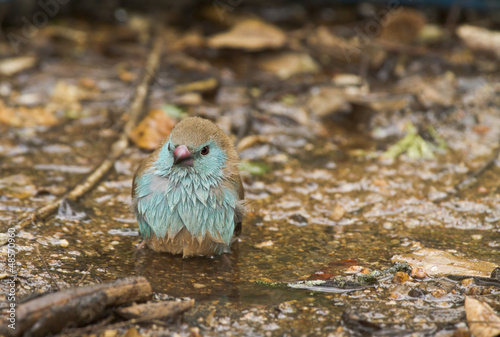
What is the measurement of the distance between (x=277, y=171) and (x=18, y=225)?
200 centimetres

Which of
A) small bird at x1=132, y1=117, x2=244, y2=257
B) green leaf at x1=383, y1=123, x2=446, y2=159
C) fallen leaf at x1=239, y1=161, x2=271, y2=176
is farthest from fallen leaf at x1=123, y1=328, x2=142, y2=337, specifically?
green leaf at x1=383, y1=123, x2=446, y2=159

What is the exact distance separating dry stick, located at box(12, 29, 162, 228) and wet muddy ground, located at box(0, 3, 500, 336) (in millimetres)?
76

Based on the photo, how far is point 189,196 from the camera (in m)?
3.44

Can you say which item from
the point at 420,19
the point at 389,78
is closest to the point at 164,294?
the point at 389,78

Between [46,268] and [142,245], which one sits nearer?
[46,268]

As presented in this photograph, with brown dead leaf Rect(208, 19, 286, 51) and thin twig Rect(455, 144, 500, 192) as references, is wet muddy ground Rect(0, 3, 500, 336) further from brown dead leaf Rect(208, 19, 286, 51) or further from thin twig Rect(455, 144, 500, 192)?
brown dead leaf Rect(208, 19, 286, 51)

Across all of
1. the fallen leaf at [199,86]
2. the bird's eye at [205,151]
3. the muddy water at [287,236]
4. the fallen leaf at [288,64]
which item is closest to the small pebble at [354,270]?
the muddy water at [287,236]

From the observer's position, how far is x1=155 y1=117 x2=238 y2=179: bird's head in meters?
3.44

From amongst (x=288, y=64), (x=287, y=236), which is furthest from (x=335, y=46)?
(x=287, y=236)

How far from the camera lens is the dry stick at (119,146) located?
3.78m

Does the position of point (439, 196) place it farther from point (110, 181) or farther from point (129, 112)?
point (129, 112)

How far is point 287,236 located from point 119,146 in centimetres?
181

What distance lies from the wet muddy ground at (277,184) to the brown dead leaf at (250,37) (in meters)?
0.26

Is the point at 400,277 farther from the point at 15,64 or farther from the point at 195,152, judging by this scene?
the point at 15,64
